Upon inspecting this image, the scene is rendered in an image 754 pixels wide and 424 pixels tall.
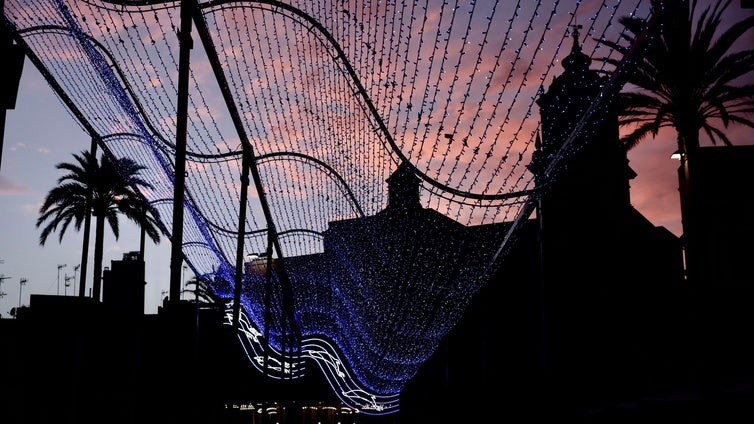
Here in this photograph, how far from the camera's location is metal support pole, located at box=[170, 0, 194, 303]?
7.14 meters

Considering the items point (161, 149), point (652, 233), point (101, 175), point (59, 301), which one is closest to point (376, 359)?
point (161, 149)

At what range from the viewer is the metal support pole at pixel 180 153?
714 cm

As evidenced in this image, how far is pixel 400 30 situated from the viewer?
Result: 16.2ft

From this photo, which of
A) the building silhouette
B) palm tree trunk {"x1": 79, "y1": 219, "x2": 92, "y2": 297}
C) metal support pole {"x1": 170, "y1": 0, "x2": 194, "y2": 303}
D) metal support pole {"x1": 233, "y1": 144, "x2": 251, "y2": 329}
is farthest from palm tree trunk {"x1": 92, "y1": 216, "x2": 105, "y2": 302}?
metal support pole {"x1": 170, "y1": 0, "x2": 194, "y2": 303}

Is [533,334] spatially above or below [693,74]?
below

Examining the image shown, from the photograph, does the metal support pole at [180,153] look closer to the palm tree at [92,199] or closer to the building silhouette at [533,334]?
the building silhouette at [533,334]

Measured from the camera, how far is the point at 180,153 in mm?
7531

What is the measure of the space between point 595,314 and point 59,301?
690 inches

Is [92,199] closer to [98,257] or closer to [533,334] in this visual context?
[98,257]

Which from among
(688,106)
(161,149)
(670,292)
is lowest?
(670,292)

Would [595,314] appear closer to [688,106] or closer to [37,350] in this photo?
[688,106]

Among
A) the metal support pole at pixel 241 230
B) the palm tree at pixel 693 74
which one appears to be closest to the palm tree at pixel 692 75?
the palm tree at pixel 693 74

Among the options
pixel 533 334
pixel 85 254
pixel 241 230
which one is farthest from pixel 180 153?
pixel 85 254

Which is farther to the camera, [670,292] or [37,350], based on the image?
[670,292]
